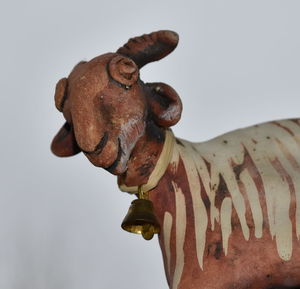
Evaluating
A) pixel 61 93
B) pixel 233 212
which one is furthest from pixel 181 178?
pixel 61 93

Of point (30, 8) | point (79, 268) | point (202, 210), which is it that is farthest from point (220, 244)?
point (30, 8)

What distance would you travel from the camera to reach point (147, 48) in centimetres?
107

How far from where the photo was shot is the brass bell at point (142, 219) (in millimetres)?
1030

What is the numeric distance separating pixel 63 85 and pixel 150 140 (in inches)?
4.8

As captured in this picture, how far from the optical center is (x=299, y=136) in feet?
3.70

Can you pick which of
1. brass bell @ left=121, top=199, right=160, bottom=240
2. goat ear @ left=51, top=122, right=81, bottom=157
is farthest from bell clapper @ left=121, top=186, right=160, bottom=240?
goat ear @ left=51, top=122, right=81, bottom=157

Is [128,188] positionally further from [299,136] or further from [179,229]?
[299,136]

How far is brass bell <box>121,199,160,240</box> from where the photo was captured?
1.03m

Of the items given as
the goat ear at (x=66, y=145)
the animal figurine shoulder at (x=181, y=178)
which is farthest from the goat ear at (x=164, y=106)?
the goat ear at (x=66, y=145)

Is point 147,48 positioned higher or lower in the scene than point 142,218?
higher

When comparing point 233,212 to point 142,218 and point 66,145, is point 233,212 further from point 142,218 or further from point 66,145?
point 66,145

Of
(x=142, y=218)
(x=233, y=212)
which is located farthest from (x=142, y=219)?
(x=233, y=212)

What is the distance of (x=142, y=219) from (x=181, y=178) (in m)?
0.09

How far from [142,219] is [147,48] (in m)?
0.21
